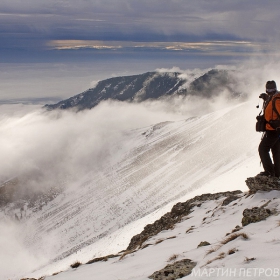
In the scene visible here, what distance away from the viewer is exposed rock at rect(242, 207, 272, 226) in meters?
10.3

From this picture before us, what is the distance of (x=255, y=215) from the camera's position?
10.5 metres

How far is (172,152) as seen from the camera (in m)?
170

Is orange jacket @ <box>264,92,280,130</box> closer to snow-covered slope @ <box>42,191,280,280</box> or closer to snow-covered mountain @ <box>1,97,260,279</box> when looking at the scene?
snow-covered slope @ <box>42,191,280,280</box>

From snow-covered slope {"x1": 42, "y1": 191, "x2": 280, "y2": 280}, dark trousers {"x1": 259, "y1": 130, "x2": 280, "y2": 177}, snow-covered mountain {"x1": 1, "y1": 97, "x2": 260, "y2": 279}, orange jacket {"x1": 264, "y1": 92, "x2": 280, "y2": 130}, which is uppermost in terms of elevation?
orange jacket {"x1": 264, "y1": 92, "x2": 280, "y2": 130}

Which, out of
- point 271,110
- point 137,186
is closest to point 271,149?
point 271,110

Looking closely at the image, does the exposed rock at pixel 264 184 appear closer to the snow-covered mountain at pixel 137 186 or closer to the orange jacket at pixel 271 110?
the orange jacket at pixel 271 110

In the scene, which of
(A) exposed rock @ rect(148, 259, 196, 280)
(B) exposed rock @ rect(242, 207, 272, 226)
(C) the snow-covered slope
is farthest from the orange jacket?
(A) exposed rock @ rect(148, 259, 196, 280)

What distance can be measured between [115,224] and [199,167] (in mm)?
46868

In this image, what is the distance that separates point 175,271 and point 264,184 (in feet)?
24.1

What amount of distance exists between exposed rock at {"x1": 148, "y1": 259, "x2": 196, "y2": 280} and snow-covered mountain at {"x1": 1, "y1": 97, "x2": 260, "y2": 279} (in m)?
95.8

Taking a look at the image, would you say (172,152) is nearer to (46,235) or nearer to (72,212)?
(72,212)

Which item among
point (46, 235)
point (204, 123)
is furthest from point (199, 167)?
point (46, 235)

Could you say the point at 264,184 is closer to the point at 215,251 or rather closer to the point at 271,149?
the point at 271,149

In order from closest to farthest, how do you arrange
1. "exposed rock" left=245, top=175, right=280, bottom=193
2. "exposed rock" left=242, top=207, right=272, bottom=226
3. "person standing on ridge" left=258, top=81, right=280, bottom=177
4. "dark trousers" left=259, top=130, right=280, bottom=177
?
"exposed rock" left=242, top=207, right=272, bottom=226 → "person standing on ridge" left=258, top=81, right=280, bottom=177 → "dark trousers" left=259, top=130, right=280, bottom=177 → "exposed rock" left=245, top=175, right=280, bottom=193
